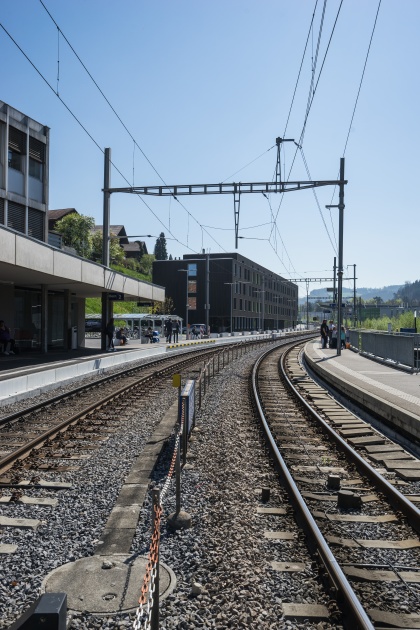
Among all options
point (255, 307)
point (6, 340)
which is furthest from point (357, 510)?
point (255, 307)

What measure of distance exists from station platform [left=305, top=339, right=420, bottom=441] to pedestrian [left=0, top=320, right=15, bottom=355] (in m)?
13.8

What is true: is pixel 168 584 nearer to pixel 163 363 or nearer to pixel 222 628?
pixel 222 628

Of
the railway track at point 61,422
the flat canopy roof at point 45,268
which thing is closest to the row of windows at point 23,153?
the flat canopy roof at point 45,268

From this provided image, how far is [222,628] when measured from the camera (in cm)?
411

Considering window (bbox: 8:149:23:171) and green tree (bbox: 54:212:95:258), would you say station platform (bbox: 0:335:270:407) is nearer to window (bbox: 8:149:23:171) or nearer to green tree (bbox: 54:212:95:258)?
window (bbox: 8:149:23:171)

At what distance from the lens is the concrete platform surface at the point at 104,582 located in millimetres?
4480

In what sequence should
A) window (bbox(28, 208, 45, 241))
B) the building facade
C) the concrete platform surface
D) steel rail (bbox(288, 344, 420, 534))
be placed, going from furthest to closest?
window (bbox(28, 208, 45, 241)) → the building facade → steel rail (bbox(288, 344, 420, 534)) → the concrete platform surface

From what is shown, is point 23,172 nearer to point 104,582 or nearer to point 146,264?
point 104,582

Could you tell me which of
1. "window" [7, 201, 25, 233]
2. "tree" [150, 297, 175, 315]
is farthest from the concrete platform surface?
"tree" [150, 297, 175, 315]

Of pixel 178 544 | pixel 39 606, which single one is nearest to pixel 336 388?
pixel 178 544

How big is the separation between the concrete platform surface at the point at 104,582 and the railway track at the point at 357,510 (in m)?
1.56

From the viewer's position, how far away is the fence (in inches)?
790

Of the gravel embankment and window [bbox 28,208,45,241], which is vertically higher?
window [bbox 28,208,45,241]

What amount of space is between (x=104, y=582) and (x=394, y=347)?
19959mm
